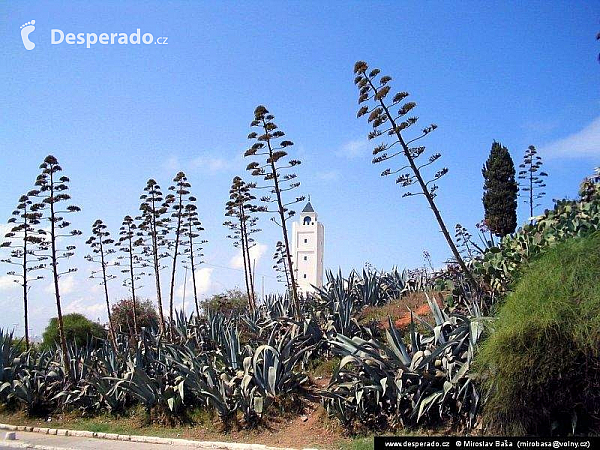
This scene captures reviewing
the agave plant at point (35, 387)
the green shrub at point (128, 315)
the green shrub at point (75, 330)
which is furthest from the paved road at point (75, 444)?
the green shrub at point (128, 315)

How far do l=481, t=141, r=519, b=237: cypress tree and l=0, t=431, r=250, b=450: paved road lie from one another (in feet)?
75.1

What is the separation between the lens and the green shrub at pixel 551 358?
7.09m

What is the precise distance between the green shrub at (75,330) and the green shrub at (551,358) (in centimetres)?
2115

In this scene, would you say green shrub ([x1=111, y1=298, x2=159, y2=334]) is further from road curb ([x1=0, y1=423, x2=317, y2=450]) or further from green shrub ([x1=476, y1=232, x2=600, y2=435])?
green shrub ([x1=476, y1=232, x2=600, y2=435])

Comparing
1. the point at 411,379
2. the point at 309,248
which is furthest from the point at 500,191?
the point at 411,379

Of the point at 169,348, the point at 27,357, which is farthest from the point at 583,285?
the point at 27,357

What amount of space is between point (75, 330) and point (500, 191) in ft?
72.7

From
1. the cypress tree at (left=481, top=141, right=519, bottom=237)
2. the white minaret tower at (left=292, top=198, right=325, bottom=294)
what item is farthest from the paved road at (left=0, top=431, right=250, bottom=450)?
the white minaret tower at (left=292, top=198, right=325, bottom=294)

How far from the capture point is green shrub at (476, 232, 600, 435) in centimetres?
709

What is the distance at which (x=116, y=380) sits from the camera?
13.0 meters

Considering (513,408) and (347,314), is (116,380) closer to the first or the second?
(347,314)

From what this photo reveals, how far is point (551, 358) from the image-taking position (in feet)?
23.3

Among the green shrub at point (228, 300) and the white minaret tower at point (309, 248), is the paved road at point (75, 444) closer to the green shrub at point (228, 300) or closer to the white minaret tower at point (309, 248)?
the green shrub at point (228, 300)

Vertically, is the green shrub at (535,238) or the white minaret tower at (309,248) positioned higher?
the white minaret tower at (309,248)
